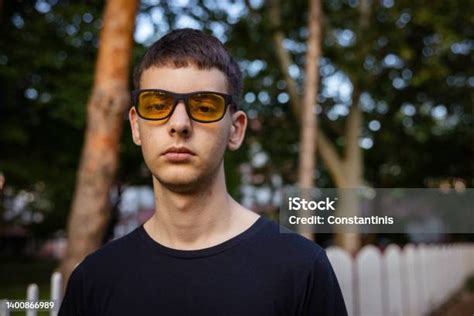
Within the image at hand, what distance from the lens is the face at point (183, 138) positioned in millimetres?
1618

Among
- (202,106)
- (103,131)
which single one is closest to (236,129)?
(202,106)

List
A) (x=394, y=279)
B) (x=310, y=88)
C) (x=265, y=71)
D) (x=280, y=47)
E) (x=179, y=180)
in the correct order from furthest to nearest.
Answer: (x=265, y=71), (x=280, y=47), (x=310, y=88), (x=394, y=279), (x=179, y=180)

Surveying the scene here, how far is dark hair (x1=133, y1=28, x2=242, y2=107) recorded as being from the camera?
1670mm

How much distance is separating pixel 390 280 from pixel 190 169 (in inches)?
298

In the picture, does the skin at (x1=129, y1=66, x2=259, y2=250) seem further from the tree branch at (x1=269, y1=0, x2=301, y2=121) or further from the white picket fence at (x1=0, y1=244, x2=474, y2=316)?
the tree branch at (x1=269, y1=0, x2=301, y2=121)

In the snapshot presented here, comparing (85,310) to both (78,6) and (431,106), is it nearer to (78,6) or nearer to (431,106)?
(78,6)

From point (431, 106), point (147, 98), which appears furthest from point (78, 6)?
point (147, 98)

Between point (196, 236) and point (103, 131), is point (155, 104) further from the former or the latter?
point (103, 131)

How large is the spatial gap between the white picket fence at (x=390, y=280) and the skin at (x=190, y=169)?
234cm

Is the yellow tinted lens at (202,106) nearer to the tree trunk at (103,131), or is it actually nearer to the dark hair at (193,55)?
the dark hair at (193,55)

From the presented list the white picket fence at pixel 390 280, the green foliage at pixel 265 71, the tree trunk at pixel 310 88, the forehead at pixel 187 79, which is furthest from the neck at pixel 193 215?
the green foliage at pixel 265 71

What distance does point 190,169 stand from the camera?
1618 millimetres

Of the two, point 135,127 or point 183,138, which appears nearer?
point 183,138

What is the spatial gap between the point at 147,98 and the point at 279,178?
79.1 ft
